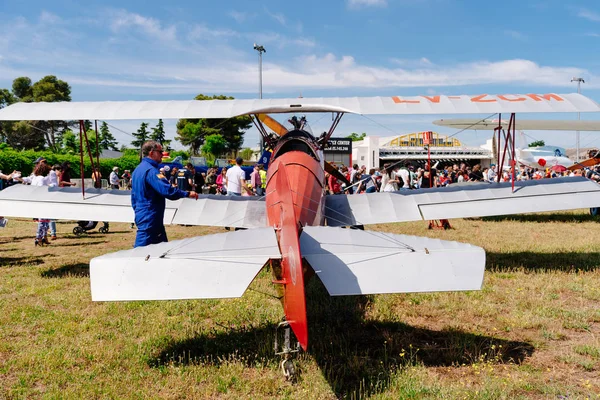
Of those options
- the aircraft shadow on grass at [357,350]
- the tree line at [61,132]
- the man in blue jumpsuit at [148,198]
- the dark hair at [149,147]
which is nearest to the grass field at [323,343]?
the aircraft shadow on grass at [357,350]

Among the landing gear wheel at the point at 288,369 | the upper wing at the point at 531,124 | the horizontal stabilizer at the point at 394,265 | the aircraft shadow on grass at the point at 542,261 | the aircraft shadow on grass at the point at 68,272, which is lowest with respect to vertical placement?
the aircraft shadow on grass at the point at 542,261

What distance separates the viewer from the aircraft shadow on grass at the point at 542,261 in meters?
6.82

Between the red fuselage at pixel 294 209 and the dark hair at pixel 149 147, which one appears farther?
the dark hair at pixel 149 147

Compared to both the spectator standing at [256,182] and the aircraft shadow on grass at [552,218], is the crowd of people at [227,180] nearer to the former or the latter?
the spectator standing at [256,182]

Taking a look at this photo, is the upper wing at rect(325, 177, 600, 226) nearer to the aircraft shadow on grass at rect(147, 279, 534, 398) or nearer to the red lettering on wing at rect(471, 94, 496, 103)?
the red lettering on wing at rect(471, 94, 496, 103)

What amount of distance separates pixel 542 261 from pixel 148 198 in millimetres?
6187

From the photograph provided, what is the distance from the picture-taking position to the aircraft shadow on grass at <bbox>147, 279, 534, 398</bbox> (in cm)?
348

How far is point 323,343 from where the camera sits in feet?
13.3

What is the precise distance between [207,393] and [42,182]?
7.93 metres

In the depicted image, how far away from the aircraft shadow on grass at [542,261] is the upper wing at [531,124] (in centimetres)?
829

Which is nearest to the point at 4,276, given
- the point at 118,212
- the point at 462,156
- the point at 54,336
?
the point at 118,212

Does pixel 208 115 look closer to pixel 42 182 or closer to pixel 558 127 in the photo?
pixel 42 182

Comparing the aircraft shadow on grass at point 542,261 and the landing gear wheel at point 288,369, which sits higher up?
the landing gear wheel at point 288,369

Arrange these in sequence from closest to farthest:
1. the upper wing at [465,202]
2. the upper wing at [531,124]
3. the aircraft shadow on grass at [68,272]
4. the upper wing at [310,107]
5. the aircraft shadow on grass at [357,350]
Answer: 1. the aircraft shadow on grass at [357,350]
2. the upper wing at [310,107]
3. the aircraft shadow on grass at [68,272]
4. the upper wing at [465,202]
5. the upper wing at [531,124]
